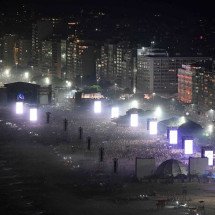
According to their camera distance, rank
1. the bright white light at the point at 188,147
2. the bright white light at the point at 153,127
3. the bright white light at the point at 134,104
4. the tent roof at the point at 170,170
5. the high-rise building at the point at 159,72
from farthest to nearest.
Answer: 1. the high-rise building at the point at 159,72
2. the bright white light at the point at 134,104
3. the bright white light at the point at 153,127
4. the bright white light at the point at 188,147
5. the tent roof at the point at 170,170

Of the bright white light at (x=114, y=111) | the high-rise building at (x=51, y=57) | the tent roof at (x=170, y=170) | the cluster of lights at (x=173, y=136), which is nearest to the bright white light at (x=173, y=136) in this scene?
the cluster of lights at (x=173, y=136)

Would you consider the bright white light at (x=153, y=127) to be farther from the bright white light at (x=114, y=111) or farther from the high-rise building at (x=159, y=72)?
the high-rise building at (x=159, y=72)

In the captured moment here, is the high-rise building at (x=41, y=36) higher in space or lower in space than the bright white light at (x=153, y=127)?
higher

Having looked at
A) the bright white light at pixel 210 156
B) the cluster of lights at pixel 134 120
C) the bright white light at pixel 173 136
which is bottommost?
the bright white light at pixel 210 156

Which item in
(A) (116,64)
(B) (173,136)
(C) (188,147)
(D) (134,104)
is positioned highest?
(A) (116,64)

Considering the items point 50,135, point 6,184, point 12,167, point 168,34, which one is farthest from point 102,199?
point 168,34

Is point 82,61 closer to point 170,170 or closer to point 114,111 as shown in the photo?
point 114,111

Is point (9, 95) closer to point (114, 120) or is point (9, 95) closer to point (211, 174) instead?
point (114, 120)

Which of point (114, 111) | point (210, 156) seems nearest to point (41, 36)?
point (114, 111)
